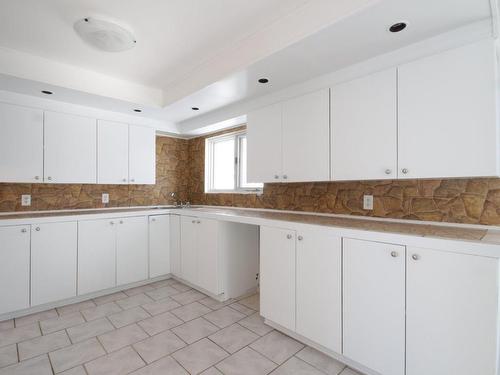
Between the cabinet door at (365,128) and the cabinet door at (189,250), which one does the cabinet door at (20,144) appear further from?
the cabinet door at (365,128)

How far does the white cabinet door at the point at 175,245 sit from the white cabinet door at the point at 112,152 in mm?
834

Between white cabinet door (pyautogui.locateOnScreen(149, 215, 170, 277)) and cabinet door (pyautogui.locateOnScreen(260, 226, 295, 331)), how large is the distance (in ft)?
5.63

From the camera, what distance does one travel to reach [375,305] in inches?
61.2

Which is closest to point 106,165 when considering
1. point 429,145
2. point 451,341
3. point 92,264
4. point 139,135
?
point 139,135

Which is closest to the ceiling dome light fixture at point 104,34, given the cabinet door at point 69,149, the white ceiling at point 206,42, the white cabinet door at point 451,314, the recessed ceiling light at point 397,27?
the white ceiling at point 206,42

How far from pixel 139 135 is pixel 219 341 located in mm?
2716

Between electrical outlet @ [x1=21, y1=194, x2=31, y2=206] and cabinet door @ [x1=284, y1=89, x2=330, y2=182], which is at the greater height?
cabinet door @ [x1=284, y1=89, x2=330, y2=182]

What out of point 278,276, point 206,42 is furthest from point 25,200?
point 278,276

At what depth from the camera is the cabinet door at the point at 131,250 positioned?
9.87 feet

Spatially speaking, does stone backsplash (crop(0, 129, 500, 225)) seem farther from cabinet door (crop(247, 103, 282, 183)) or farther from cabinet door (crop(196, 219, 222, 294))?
cabinet door (crop(196, 219, 222, 294))

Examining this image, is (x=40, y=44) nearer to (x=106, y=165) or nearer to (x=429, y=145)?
(x=106, y=165)

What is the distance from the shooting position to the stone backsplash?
171 cm

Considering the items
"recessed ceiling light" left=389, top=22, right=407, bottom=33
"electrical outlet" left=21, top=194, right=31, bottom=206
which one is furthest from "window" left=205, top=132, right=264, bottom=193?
"electrical outlet" left=21, top=194, right=31, bottom=206

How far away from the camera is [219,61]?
2.25 metres
